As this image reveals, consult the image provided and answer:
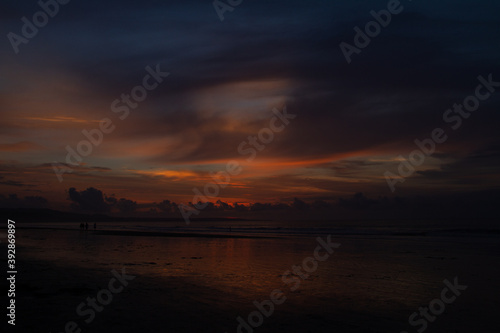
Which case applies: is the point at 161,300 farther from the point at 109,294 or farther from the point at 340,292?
the point at 340,292

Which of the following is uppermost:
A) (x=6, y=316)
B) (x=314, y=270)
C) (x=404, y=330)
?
(x=314, y=270)

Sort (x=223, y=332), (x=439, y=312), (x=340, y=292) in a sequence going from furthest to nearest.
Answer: (x=340, y=292) < (x=439, y=312) < (x=223, y=332)

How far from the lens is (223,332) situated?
1020 cm

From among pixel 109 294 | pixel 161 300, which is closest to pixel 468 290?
pixel 161 300

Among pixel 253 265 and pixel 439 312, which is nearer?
pixel 439 312

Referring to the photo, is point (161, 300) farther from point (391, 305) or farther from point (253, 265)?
point (253, 265)

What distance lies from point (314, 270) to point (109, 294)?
35.3 ft

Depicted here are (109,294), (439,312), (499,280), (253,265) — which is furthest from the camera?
(253,265)

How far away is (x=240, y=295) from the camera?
14422 mm

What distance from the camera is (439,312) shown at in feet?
42.0

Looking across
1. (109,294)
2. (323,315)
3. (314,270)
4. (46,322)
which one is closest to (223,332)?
(323,315)

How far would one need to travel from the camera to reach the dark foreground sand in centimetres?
1092

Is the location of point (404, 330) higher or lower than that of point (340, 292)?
lower

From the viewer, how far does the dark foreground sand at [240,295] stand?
35.8 ft
